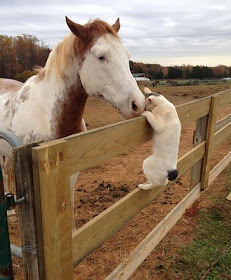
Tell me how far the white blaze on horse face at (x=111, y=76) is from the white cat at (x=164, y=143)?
263 millimetres

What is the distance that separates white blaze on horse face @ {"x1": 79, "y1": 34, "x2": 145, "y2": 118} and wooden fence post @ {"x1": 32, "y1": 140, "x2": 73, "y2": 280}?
3.41 ft

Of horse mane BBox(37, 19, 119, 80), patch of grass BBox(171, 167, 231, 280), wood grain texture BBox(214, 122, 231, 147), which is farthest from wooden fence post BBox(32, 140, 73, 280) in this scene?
wood grain texture BBox(214, 122, 231, 147)

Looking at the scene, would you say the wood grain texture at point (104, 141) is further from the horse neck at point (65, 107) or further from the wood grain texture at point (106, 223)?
the horse neck at point (65, 107)

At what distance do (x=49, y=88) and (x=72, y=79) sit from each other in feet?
0.84

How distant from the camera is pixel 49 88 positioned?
247 cm

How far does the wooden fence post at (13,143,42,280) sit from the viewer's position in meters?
1.03

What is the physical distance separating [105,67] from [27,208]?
4.72 ft

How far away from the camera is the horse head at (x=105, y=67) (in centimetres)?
210

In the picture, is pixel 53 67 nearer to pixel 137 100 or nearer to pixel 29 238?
pixel 137 100

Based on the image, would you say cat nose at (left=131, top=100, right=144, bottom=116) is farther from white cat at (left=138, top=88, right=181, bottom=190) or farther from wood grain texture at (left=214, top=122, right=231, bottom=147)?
wood grain texture at (left=214, top=122, right=231, bottom=147)

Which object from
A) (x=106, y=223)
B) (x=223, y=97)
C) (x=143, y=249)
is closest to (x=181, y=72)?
(x=223, y=97)

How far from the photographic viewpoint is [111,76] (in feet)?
7.11

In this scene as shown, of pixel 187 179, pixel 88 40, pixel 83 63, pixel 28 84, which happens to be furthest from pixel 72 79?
pixel 187 179

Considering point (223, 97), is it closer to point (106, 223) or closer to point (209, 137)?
point (209, 137)
